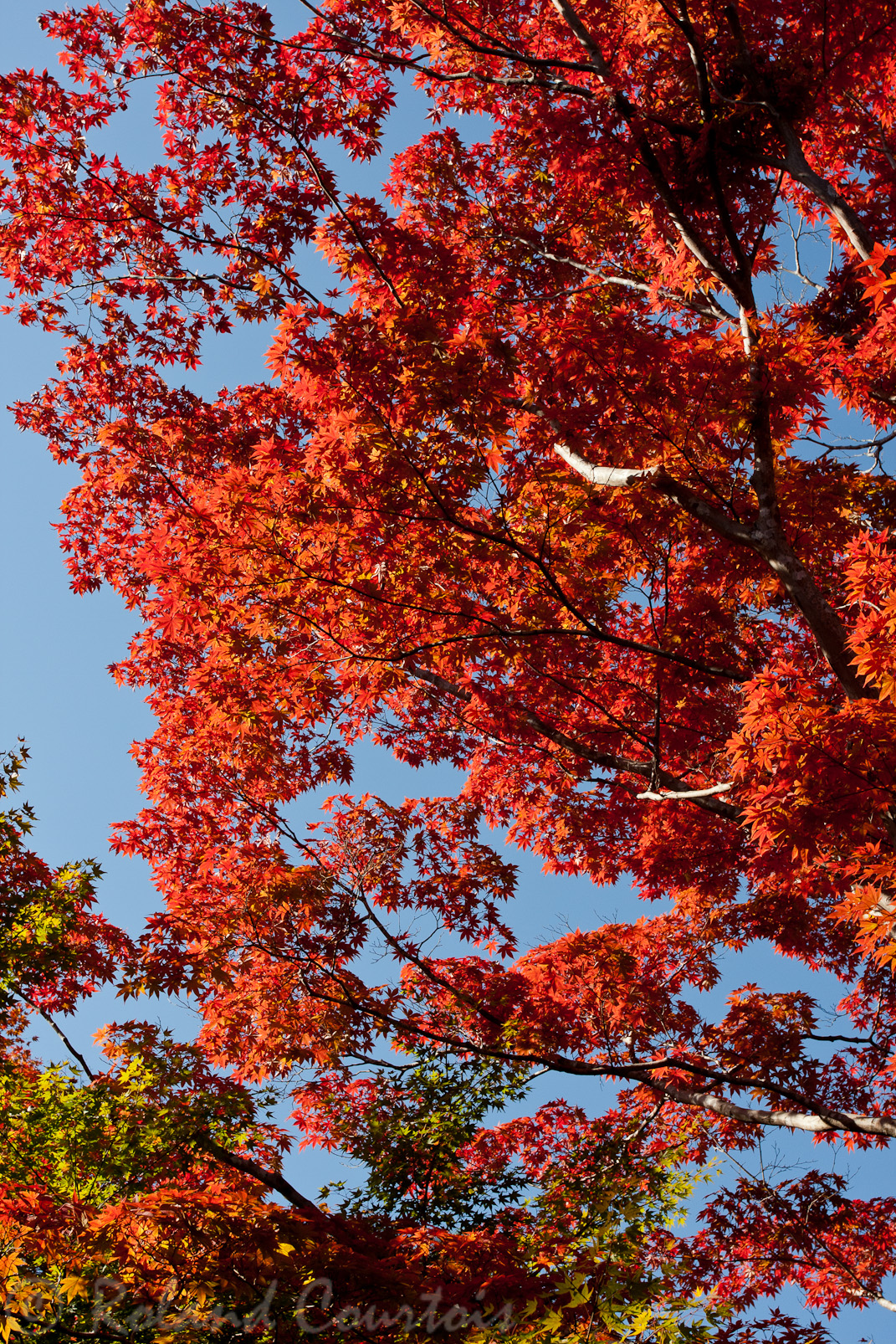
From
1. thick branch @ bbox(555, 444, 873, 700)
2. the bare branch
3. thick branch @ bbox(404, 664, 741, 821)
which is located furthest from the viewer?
thick branch @ bbox(404, 664, 741, 821)

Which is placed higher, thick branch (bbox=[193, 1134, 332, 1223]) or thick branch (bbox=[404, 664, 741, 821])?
thick branch (bbox=[404, 664, 741, 821])

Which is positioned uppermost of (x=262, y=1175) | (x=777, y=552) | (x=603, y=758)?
(x=777, y=552)

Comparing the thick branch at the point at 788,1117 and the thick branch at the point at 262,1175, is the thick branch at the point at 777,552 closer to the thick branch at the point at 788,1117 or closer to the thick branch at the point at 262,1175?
the thick branch at the point at 788,1117

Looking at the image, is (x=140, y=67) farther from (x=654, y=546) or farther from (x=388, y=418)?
(x=654, y=546)

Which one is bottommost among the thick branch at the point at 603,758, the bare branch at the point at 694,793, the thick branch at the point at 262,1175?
the thick branch at the point at 262,1175

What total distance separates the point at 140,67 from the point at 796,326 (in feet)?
24.9

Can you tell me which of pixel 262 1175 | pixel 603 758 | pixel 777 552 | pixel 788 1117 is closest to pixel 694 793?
pixel 603 758

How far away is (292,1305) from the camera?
4535 mm

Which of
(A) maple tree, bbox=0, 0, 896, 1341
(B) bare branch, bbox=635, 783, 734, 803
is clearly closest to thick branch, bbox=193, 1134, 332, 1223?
(A) maple tree, bbox=0, 0, 896, 1341

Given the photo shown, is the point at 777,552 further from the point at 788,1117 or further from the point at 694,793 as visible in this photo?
the point at 788,1117

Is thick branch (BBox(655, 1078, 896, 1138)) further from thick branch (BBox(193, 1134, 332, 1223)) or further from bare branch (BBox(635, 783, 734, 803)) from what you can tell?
thick branch (BBox(193, 1134, 332, 1223))

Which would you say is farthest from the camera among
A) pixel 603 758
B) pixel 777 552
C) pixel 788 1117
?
pixel 603 758

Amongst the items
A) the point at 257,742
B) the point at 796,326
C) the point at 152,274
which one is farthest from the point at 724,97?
the point at 257,742

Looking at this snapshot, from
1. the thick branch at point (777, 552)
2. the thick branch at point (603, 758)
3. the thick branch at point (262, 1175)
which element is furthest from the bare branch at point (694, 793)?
the thick branch at point (262, 1175)
